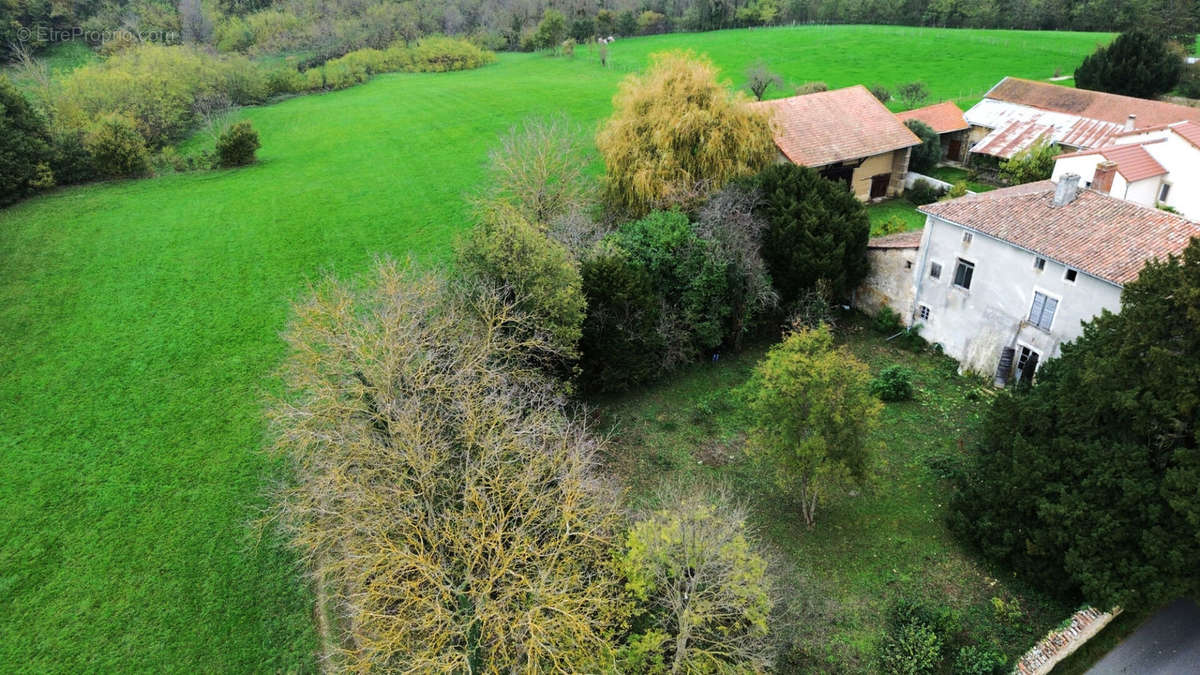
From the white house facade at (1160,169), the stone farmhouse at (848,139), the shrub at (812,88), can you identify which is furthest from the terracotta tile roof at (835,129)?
the shrub at (812,88)

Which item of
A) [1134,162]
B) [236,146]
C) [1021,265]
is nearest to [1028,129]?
[1134,162]

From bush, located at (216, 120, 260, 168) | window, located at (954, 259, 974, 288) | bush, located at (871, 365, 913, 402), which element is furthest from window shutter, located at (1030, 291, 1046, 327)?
bush, located at (216, 120, 260, 168)

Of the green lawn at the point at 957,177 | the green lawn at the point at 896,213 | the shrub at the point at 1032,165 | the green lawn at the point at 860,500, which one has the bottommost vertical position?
the green lawn at the point at 860,500

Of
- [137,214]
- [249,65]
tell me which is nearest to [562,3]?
[249,65]

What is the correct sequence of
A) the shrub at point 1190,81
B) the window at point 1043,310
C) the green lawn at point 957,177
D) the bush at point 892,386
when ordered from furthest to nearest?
the shrub at point 1190,81, the green lawn at point 957,177, the bush at point 892,386, the window at point 1043,310

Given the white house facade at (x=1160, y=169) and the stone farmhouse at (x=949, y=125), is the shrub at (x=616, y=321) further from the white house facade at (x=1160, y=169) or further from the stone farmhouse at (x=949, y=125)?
the stone farmhouse at (x=949, y=125)

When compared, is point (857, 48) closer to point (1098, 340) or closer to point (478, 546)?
point (1098, 340)
